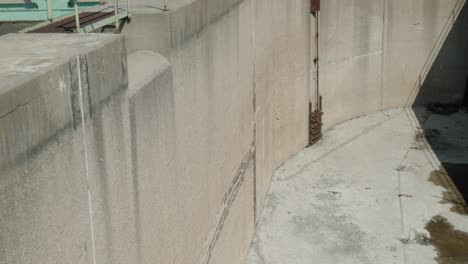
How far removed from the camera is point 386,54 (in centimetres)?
1728

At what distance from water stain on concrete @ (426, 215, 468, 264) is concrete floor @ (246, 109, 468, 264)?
2cm

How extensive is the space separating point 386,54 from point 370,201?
19.5ft

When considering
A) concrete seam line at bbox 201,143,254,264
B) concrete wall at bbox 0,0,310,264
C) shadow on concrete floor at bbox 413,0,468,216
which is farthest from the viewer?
shadow on concrete floor at bbox 413,0,468,216

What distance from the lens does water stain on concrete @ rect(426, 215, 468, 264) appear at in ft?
35.2

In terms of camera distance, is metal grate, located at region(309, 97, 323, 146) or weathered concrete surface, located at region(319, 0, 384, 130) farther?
weathered concrete surface, located at region(319, 0, 384, 130)

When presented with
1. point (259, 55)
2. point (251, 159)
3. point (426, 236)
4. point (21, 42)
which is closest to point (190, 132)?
point (21, 42)

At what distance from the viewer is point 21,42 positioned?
14.1 feet

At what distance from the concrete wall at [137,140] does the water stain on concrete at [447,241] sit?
318 cm

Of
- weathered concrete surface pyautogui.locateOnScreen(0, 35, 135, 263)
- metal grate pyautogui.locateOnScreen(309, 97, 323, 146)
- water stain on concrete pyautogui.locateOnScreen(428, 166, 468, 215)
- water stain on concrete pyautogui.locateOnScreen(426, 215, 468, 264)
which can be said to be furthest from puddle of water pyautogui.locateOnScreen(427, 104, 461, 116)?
weathered concrete surface pyautogui.locateOnScreen(0, 35, 135, 263)

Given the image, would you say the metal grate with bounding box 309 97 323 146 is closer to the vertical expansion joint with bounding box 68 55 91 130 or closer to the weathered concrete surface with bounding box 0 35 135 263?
the weathered concrete surface with bounding box 0 35 135 263

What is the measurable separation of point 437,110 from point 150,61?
13459mm

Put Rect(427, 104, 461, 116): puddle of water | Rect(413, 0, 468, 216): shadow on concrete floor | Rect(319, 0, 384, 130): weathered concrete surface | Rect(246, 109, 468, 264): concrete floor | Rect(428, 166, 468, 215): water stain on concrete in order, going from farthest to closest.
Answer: Rect(427, 104, 461, 116): puddle of water < Rect(413, 0, 468, 216): shadow on concrete floor < Rect(319, 0, 384, 130): weathered concrete surface < Rect(428, 166, 468, 215): water stain on concrete < Rect(246, 109, 468, 264): concrete floor

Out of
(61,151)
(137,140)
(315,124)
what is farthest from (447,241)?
(61,151)

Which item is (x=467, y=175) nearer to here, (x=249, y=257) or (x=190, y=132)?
(x=249, y=257)
